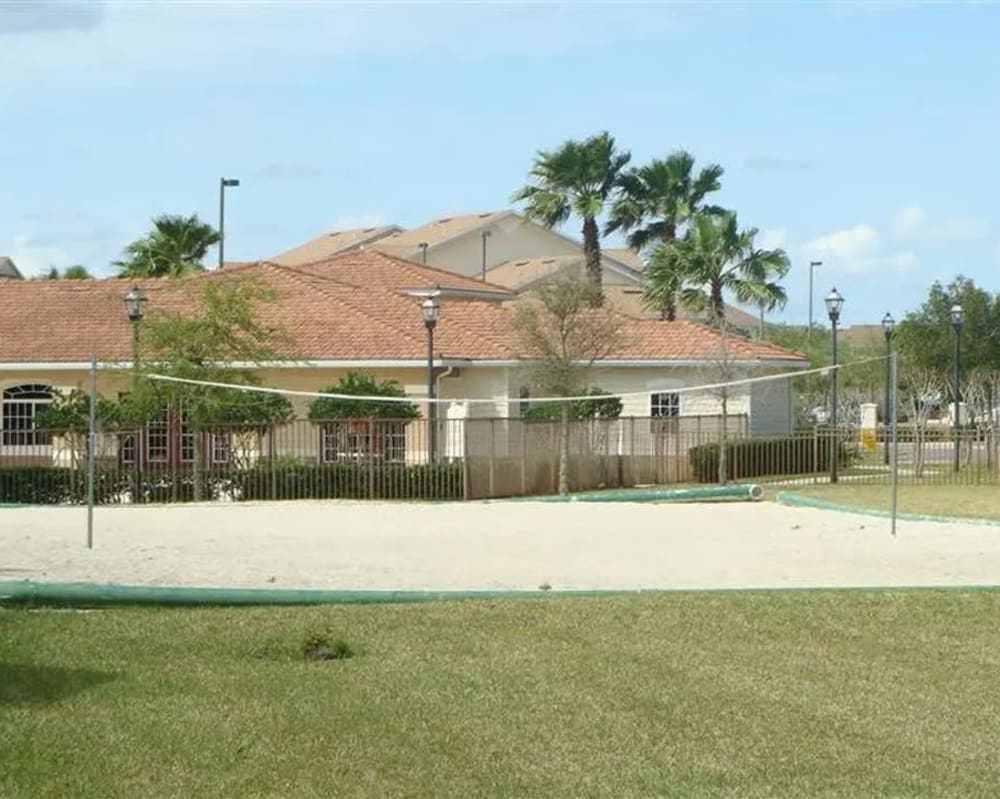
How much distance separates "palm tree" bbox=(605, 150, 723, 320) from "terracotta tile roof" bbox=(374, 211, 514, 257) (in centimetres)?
1939

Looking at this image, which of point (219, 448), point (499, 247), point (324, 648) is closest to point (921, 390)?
point (499, 247)

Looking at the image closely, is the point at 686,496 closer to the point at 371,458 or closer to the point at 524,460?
the point at 524,460

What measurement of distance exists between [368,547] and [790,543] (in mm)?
4898

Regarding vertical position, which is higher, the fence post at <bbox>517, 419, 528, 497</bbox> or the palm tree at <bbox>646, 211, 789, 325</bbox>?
the palm tree at <bbox>646, 211, 789, 325</bbox>

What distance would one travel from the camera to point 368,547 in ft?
66.0

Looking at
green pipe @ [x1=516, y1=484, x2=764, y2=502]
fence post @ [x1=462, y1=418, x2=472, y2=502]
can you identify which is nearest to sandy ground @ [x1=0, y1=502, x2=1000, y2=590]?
green pipe @ [x1=516, y1=484, x2=764, y2=502]

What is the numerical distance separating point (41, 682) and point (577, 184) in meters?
43.7

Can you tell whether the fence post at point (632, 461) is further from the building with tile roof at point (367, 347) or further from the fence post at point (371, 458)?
the fence post at point (371, 458)

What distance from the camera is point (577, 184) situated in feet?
174

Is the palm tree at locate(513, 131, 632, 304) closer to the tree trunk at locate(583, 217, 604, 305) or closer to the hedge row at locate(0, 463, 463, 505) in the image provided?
the tree trunk at locate(583, 217, 604, 305)

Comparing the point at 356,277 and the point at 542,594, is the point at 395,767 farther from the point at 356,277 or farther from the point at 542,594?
the point at 356,277

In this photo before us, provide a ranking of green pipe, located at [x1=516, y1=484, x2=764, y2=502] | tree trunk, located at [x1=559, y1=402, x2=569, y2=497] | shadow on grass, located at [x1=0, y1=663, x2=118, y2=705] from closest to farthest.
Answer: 1. shadow on grass, located at [x1=0, y1=663, x2=118, y2=705]
2. green pipe, located at [x1=516, y1=484, x2=764, y2=502]
3. tree trunk, located at [x1=559, y1=402, x2=569, y2=497]

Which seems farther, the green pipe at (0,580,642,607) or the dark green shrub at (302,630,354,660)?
the green pipe at (0,580,642,607)

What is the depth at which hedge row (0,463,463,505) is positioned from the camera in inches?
1256
